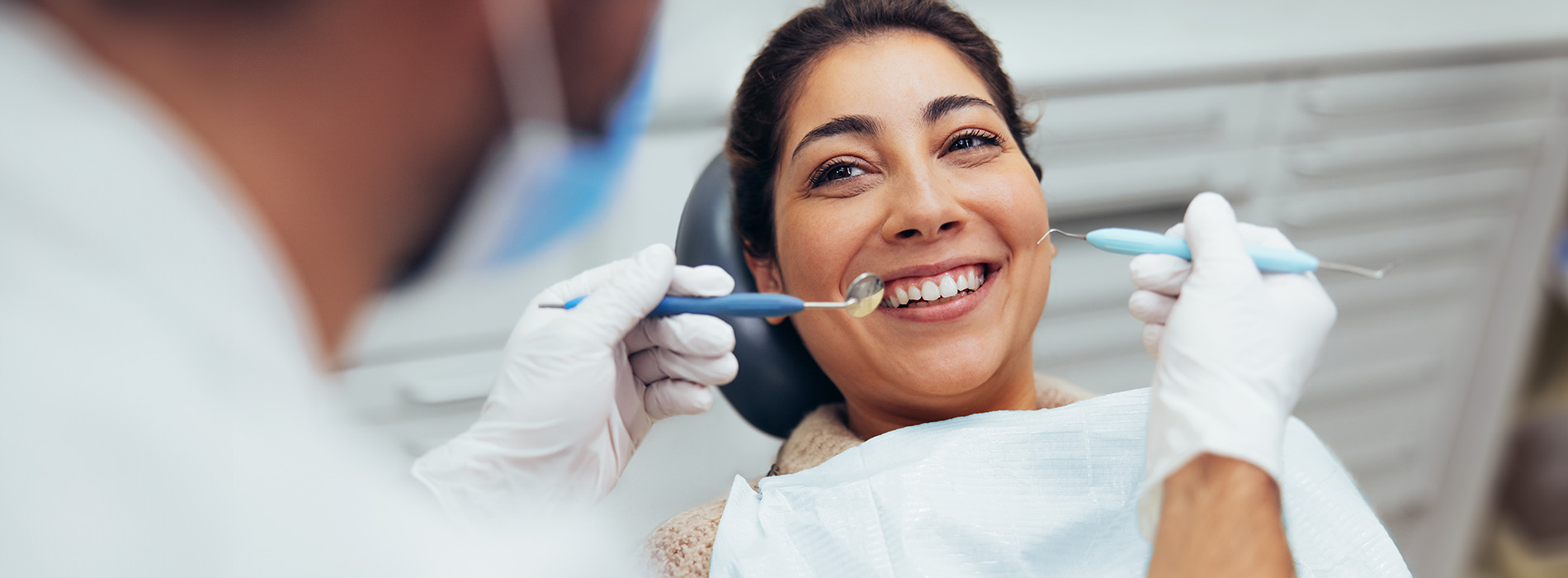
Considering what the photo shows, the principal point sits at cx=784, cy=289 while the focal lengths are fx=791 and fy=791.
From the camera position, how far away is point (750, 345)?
1130 mm

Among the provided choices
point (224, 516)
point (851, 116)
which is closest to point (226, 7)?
point (224, 516)

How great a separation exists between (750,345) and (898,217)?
0.33 metres

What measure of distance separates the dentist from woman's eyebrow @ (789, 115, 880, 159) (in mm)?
442

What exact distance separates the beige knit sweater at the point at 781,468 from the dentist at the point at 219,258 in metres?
0.30

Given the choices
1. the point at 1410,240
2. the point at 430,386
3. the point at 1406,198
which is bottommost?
the point at 1410,240

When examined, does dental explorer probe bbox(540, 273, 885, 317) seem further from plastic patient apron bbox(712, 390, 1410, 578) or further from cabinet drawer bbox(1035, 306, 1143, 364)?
cabinet drawer bbox(1035, 306, 1143, 364)

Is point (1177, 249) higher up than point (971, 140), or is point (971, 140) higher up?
point (971, 140)

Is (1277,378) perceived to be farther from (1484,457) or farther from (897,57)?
(1484,457)

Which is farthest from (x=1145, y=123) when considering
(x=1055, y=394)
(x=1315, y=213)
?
(x=1055, y=394)

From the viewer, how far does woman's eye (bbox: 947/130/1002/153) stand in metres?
0.98

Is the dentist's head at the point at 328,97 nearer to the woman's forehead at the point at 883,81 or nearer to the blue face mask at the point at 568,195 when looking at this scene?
the woman's forehead at the point at 883,81

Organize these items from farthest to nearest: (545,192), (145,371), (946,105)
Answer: (545,192) → (946,105) → (145,371)

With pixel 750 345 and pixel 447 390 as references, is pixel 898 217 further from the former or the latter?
pixel 447 390

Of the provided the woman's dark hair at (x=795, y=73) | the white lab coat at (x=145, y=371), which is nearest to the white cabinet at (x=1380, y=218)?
the woman's dark hair at (x=795, y=73)
